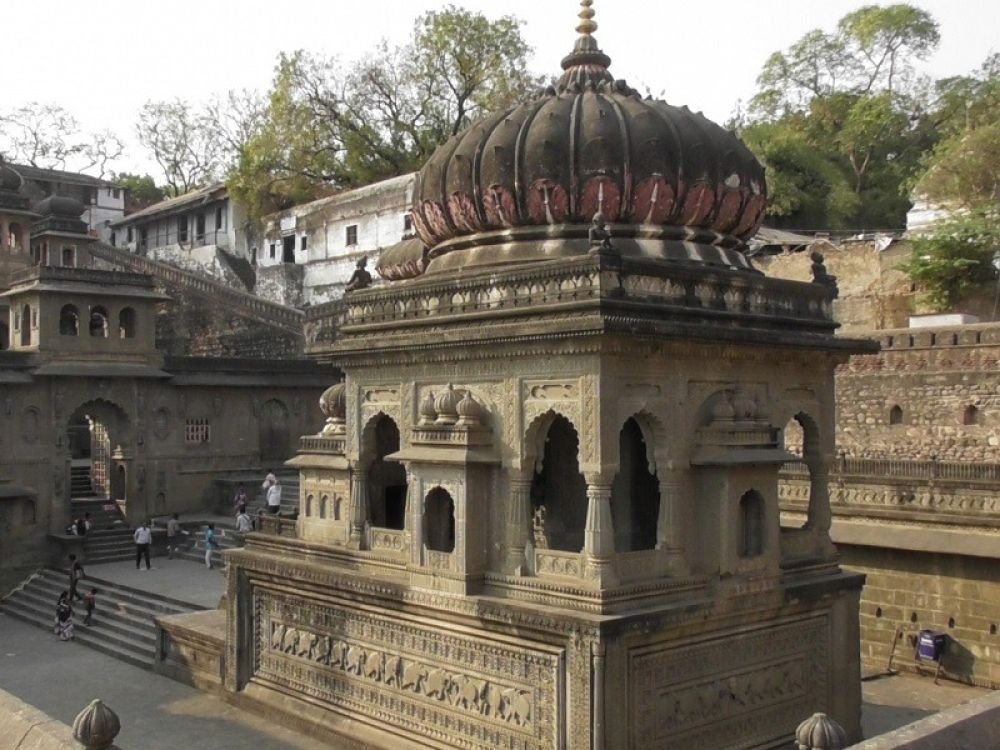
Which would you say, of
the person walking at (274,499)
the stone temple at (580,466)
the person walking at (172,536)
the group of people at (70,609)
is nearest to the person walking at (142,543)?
the person walking at (172,536)

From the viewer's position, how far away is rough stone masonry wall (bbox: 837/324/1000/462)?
20.5 metres

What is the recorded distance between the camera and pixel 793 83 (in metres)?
43.9

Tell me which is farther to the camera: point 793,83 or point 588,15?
point 793,83

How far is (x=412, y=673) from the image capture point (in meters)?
10.2

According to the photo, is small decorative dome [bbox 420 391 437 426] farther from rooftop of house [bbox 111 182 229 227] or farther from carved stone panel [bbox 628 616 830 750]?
rooftop of house [bbox 111 182 229 227]

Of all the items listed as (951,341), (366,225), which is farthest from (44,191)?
(951,341)

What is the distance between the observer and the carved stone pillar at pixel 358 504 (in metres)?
11.2

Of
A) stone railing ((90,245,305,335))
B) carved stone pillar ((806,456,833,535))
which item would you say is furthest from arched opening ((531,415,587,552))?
stone railing ((90,245,305,335))

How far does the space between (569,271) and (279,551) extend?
17.3 ft

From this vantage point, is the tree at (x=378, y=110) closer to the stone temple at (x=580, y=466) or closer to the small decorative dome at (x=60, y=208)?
the small decorative dome at (x=60, y=208)

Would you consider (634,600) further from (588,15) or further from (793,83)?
(793,83)

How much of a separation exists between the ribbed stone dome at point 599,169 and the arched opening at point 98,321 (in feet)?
57.1

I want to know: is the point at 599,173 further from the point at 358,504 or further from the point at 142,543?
the point at 142,543

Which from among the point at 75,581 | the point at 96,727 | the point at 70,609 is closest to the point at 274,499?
the point at 75,581
